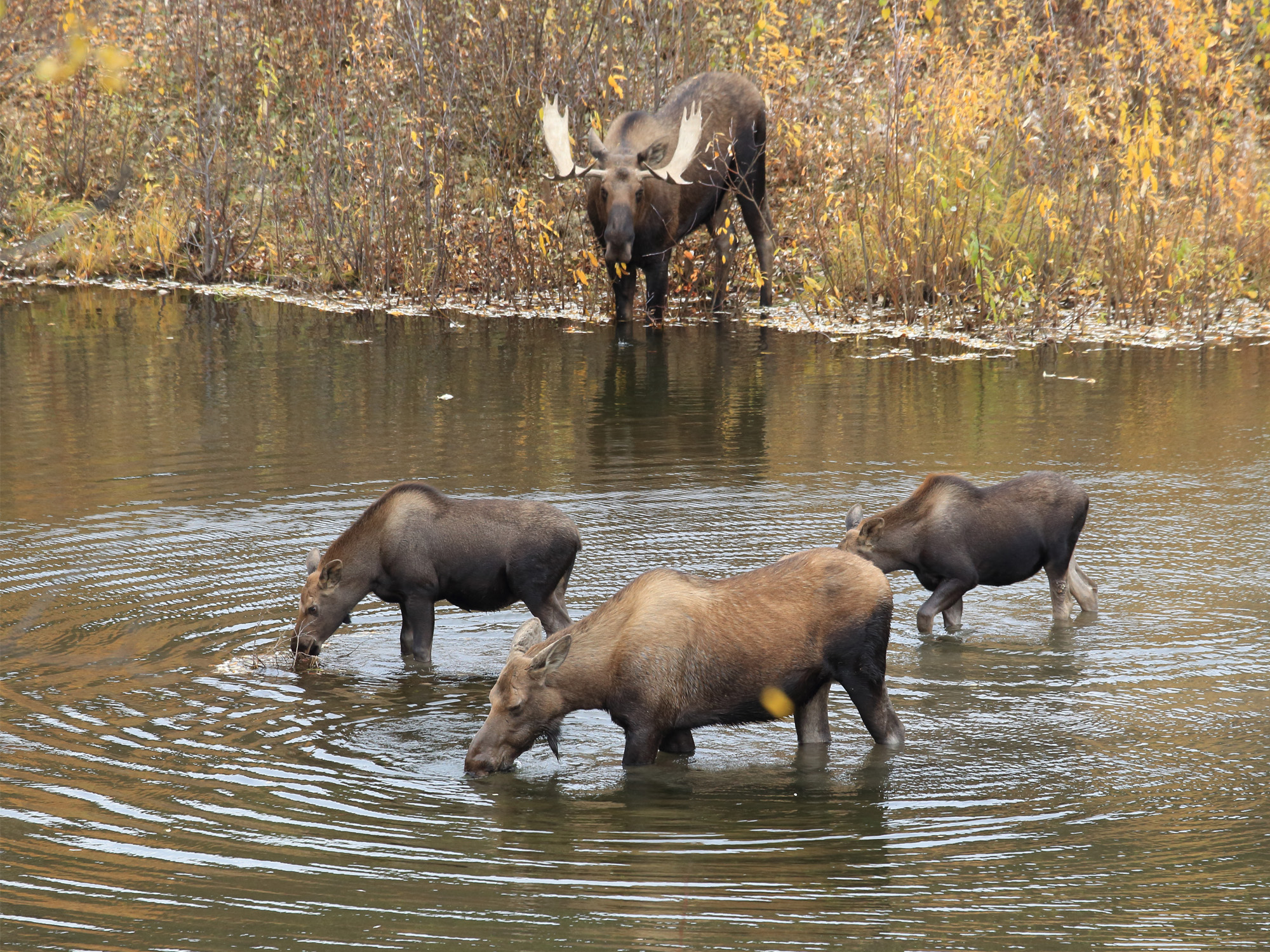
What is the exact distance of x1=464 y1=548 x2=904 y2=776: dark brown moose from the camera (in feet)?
23.2

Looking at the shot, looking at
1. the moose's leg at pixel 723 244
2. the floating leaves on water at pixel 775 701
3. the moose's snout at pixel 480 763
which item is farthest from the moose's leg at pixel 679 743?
the moose's leg at pixel 723 244

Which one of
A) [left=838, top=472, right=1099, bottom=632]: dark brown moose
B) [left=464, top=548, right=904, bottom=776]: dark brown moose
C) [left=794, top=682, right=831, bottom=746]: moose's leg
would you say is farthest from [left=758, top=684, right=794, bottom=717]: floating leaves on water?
[left=838, top=472, right=1099, bottom=632]: dark brown moose

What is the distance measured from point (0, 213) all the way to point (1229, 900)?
2591cm

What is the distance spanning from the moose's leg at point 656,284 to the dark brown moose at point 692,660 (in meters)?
13.7

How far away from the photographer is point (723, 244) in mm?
22094

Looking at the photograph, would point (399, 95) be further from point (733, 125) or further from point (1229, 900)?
point (1229, 900)

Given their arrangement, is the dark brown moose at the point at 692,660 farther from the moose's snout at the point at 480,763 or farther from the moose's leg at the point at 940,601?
the moose's leg at the point at 940,601

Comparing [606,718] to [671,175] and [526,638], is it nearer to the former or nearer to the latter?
[526,638]

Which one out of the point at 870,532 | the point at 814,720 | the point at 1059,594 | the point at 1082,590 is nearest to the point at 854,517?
the point at 870,532

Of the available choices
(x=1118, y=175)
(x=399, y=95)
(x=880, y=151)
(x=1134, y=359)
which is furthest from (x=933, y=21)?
(x=1134, y=359)

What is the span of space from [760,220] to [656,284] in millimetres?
2255

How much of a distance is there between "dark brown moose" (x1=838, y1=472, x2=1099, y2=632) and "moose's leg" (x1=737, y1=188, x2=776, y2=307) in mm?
12864

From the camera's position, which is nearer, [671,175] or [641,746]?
[641,746]

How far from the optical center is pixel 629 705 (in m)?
7.08
